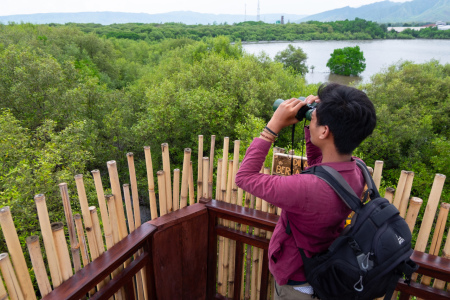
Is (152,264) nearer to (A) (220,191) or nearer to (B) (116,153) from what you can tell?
(A) (220,191)

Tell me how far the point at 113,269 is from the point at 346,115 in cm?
157

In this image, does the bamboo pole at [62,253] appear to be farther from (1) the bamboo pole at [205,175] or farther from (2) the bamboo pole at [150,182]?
(1) the bamboo pole at [205,175]

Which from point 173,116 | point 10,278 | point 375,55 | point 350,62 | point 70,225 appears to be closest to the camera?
point 10,278

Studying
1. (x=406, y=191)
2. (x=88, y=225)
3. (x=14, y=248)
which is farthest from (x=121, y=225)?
(x=406, y=191)

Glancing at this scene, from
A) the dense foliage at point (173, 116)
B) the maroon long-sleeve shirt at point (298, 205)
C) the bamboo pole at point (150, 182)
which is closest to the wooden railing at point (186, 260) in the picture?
the bamboo pole at point (150, 182)

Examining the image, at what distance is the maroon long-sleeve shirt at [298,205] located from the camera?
1.22 m

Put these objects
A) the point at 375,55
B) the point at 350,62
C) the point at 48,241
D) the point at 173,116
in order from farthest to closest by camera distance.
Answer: the point at 375,55, the point at 350,62, the point at 173,116, the point at 48,241

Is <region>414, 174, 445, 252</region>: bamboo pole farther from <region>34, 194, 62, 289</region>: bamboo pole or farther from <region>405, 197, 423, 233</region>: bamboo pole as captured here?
<region>34, 194, 62, 289</region>: bamboo pole

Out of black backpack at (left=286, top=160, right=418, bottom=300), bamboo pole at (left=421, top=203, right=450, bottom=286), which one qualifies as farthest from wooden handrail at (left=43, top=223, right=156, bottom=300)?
bamboo pole at (left=421, top=203, right=450, bottom=286)

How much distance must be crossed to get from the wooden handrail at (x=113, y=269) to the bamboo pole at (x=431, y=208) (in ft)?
5.82

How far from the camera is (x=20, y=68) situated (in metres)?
12.0

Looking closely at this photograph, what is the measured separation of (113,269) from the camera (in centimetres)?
175

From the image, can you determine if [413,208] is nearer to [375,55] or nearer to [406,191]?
[406,191]

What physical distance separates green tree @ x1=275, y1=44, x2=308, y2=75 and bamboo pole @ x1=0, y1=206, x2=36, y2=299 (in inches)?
1239
